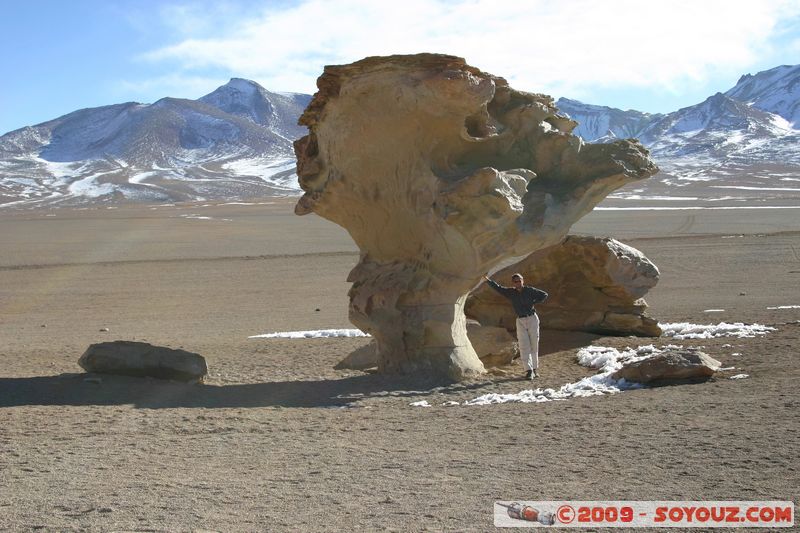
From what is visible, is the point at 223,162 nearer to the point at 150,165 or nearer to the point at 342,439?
the point at 150,165

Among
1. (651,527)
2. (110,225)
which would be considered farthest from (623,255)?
(110,225)

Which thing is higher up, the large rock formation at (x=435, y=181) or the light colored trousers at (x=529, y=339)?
the large rock formation at (x=435, y=181)

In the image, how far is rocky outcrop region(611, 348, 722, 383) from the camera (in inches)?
372

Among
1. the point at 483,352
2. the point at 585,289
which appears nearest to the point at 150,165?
the point at 585,289

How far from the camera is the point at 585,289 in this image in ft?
46.2

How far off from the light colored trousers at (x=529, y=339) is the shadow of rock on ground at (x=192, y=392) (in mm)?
783

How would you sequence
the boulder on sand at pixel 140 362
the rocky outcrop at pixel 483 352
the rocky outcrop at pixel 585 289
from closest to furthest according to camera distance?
the boulder on sand at pixel 140 362
the rocky outcrop at pixel 483 352
the rocky outcrop at pixel 585 289

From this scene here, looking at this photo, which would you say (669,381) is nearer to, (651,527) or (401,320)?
(401,320)

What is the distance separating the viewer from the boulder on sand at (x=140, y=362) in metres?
10.0

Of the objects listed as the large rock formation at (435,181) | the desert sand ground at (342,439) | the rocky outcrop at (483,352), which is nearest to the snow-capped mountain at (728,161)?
the rocky outcrop at (483,352)

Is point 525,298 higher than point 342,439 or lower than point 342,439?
higher

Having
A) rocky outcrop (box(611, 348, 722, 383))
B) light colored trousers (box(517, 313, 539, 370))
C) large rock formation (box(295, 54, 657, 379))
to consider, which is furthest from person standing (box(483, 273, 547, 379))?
rocky outcrop (box(611, 348, 722, 383))

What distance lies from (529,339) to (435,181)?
7.03ft

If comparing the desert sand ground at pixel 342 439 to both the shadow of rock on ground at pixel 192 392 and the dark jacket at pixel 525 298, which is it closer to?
the shadow of rock on ground at pixel 192 392
